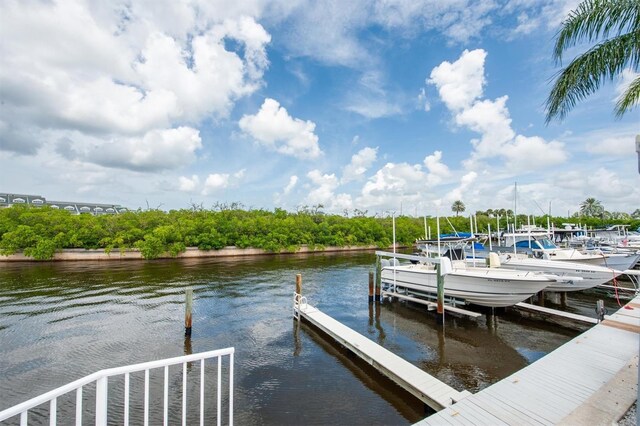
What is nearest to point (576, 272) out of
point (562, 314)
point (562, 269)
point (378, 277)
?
point (562, 269)

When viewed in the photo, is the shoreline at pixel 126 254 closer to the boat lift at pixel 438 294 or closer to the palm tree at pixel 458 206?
the boat lift at pixel 438 294

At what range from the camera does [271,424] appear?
622cm

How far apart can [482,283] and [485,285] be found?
0.12 m

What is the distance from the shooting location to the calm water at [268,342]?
278 inches

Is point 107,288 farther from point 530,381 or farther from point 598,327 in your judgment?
point 598,327

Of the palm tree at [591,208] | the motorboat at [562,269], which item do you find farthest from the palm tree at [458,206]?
the motorboat at [562,269]

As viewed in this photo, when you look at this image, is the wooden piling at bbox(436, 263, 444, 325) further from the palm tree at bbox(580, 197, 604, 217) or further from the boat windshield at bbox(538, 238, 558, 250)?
the palm tree at bbox(580, 197, 604, 217)

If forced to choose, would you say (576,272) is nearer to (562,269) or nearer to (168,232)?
(562,269)

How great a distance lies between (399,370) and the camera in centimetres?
710

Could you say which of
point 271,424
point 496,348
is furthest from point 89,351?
point 496,348

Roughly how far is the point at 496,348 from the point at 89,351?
12.9 meters

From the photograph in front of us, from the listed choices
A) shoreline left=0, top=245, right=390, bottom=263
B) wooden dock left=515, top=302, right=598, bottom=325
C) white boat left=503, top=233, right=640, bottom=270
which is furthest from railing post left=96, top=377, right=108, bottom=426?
shoreline left=0, top=245, right=390, bottom=263

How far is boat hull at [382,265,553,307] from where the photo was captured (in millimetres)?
11156

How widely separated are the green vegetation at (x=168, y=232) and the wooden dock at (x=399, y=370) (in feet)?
63.8
